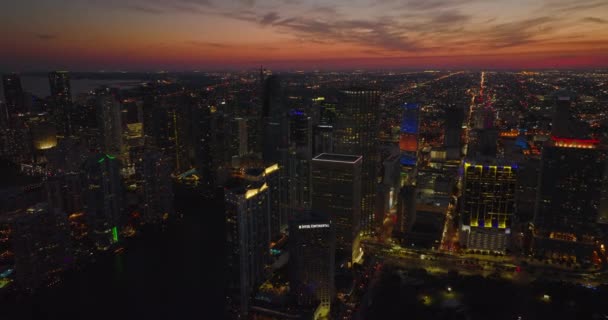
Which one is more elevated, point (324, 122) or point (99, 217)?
point (324, 122)

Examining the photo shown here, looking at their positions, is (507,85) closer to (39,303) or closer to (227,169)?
(227,169)

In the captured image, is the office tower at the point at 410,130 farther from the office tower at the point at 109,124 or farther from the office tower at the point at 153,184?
the office tower at the point at 109,124

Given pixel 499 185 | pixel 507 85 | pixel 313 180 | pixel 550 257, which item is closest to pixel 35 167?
pixel 313 180

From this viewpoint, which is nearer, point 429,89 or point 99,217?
point 99,217

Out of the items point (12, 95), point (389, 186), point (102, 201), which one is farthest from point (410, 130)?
point (12, 95)

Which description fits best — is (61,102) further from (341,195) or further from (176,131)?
(341,195)

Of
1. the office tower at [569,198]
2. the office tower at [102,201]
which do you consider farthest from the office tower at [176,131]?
the office tower at [569,198]

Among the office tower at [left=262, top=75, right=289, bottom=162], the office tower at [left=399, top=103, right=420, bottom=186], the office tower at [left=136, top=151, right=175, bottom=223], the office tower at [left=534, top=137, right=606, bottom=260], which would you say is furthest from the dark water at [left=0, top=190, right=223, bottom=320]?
the office tower at [left=399, top=103, right=420, bottom=186]
